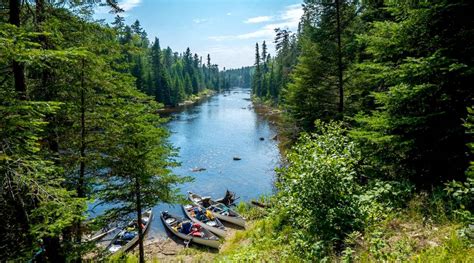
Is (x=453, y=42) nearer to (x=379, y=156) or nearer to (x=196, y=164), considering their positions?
(x=379, y=156)

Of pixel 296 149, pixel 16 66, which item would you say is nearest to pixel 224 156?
pixel 296 149

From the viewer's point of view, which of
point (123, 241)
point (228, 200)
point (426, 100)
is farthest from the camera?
point (228, 200)

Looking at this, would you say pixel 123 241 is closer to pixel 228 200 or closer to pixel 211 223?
pixel 211 223

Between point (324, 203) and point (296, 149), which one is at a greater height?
point (296, 149)

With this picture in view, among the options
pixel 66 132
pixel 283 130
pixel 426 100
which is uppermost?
pixel 426 100

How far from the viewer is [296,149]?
9.10 m

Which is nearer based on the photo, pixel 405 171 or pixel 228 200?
pixel 405 171

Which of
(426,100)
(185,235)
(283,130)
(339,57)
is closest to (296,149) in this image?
(426,100)

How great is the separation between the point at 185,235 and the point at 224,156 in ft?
55.6

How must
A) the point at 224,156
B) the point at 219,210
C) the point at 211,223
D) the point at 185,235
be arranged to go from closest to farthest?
the point at 185,235 → the point at 211,223 → the point at 219,210 → the point at 224,156

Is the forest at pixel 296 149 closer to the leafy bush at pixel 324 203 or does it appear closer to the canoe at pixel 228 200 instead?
the leafy bush at pixel 324 203

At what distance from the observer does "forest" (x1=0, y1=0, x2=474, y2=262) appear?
5082mm

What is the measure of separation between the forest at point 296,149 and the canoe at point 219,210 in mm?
8664

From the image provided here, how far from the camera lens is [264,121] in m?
56.8
